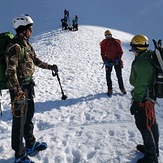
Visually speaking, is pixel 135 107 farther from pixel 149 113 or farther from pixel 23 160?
pixel 23 160

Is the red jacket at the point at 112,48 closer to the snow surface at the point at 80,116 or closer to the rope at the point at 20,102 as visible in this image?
the snow surface at the point at 80,116

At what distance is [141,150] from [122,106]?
3.51 meters

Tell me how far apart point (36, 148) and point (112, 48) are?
16.6 feet

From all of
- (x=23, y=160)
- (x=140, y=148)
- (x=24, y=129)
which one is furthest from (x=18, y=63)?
(x=140, y=148)

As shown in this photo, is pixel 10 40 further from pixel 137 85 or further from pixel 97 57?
pixel 97 57

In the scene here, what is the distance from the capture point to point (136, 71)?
16.7 feet

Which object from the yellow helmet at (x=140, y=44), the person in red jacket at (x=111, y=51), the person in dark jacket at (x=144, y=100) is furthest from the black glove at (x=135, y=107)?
the person in red jacket at (x=111, y=51)

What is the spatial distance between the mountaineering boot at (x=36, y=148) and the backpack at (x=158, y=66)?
2679mm

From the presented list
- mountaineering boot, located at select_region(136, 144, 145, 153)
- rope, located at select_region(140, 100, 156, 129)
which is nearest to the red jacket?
mountaineering boot, located at select_region(136, 144, 145, 153)

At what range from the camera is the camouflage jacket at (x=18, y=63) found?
16.7 ft

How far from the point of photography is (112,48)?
10.2m

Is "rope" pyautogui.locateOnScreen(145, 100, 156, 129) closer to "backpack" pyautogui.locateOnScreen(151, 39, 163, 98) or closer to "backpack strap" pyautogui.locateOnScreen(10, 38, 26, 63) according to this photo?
"backpack" pyautogui.locateOnScreen(151, 39, 163, 98)

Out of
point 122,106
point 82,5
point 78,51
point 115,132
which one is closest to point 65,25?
point 78,51

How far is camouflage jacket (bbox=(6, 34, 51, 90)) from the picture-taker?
508cm
